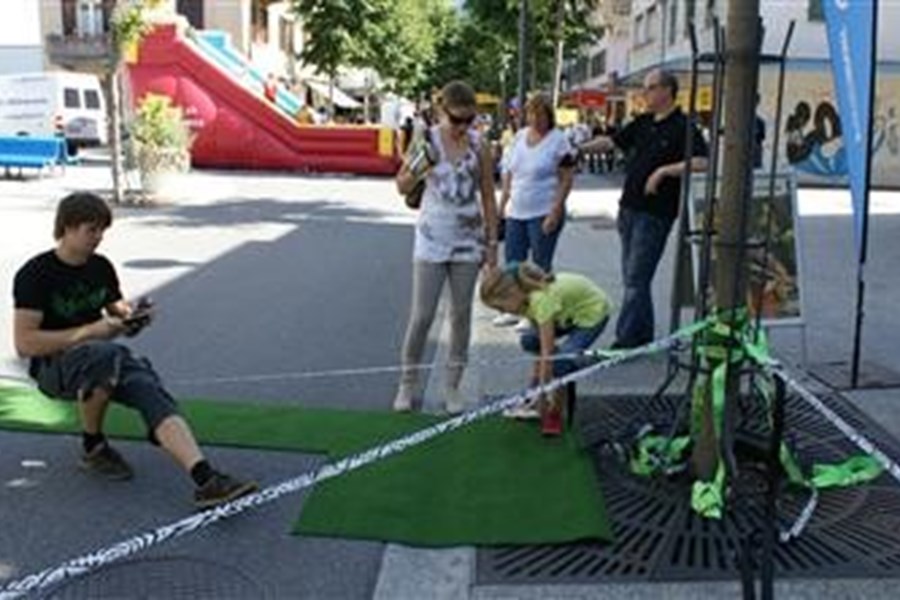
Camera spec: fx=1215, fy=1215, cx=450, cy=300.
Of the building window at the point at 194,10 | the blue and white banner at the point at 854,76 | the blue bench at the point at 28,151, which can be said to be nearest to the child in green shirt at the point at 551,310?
the blue and white banner at the point at 854,76

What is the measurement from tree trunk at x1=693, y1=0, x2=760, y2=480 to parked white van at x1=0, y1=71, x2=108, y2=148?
27853 millimetres

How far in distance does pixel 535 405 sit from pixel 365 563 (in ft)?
6.19

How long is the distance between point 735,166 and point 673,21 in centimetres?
3621

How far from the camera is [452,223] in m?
6.38

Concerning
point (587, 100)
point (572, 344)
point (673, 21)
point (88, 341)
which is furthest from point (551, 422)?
point (587, 100)

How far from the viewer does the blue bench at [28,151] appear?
23234 mm

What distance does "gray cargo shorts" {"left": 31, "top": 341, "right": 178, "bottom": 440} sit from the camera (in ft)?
16.4

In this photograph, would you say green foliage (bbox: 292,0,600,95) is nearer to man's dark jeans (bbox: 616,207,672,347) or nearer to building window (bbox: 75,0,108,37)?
building window (bbox: 75,0,108,37)

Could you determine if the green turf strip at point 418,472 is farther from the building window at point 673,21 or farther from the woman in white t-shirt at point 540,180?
the building window at point 673,21

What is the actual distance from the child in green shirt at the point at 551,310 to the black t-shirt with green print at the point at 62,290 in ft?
5.83

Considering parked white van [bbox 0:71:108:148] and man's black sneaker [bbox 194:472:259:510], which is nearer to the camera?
man's black sneaker [bbox 194:472:259:510]

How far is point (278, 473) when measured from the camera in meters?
5.55

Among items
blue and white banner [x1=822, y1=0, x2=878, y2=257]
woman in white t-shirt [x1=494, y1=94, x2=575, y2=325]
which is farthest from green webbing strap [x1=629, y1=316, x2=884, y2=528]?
woman in white t-shirt [x1=494, y1=94, x2=575, y2=325]

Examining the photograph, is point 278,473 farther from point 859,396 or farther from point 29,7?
point 29,7
